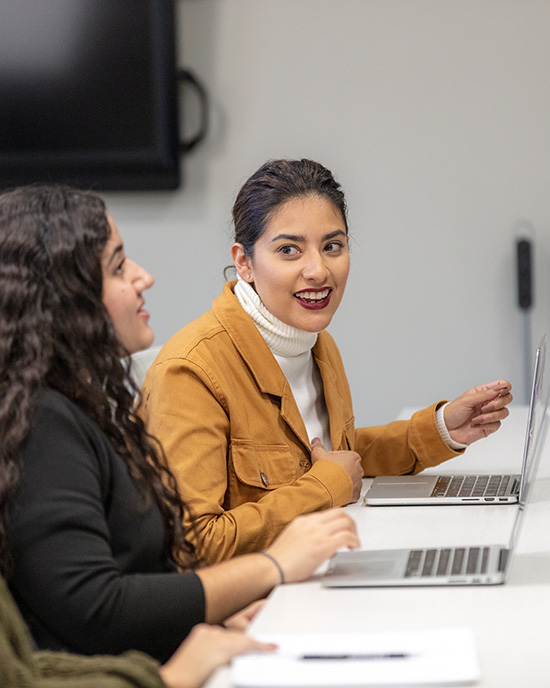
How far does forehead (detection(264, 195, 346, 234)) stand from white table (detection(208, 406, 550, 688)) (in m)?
0.53

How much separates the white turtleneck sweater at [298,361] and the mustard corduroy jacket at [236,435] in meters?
0.03

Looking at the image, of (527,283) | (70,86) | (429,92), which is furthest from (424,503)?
(70,86)

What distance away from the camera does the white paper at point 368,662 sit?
2.64ft

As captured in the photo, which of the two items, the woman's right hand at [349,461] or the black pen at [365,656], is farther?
the woman's right hand at [349,461]

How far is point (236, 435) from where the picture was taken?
60.2 inches

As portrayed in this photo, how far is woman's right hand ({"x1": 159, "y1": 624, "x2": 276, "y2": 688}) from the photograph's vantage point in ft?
2.85

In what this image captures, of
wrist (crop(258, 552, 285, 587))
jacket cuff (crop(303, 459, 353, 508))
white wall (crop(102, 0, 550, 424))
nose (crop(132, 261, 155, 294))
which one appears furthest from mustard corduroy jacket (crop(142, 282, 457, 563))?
white wall (crop(102, 0, 550, 424))

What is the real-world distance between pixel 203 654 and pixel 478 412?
3.38 feet

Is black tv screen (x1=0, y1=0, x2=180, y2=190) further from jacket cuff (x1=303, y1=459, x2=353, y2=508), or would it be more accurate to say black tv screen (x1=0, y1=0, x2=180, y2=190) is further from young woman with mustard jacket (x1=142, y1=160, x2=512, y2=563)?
jacket cuff (x1=303, y1=459, x2=353, y2=508)

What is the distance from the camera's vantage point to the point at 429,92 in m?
2.97

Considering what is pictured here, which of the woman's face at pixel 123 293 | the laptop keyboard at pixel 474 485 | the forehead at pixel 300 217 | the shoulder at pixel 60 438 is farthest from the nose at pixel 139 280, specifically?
the laptop keyboard at pixel 474 485

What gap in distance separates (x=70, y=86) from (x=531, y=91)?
4.95 ft

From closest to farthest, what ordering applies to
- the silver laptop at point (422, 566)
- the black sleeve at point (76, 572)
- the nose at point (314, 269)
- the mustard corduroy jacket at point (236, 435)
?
the black sleeve at point (76, 572) → the silver laptop at point (422, 566) → the mustard corduroy jacket at point (236, 435) → the nose at point (314, 269)

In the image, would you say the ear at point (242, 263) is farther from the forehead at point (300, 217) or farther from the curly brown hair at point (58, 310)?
the curly brown hair at point (58, 310)
